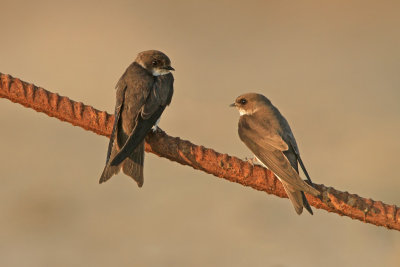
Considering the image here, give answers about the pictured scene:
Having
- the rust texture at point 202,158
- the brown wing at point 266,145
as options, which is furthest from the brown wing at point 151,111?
the brown wing at point 266,145

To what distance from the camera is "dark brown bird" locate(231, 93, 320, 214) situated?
319 centimetres

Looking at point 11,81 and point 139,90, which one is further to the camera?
point 139,90

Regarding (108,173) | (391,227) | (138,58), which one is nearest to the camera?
(391,227)

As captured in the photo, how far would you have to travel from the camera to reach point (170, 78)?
12.2ft

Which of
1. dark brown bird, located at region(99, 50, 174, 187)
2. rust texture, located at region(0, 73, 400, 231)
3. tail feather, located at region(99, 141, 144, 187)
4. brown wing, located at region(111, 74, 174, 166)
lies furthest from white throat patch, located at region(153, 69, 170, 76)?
rust texture, located at region(0, 73, 400, 231)

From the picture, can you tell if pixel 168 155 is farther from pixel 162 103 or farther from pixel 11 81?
pixel 162 103

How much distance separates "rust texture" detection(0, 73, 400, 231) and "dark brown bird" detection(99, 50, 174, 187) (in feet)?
1.42

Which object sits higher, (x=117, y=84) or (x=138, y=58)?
(x=138, y=58)

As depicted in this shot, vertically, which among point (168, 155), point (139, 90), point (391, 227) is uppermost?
point (139, 90)

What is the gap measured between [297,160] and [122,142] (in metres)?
1.13

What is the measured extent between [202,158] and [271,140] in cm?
153

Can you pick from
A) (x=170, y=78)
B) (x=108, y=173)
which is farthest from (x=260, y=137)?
(x=108, y=173)

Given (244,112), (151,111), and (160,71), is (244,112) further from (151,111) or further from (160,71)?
(151,111)

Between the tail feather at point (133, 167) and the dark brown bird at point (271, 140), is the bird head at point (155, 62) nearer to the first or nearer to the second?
the dark brown bird at point (271, 140)
